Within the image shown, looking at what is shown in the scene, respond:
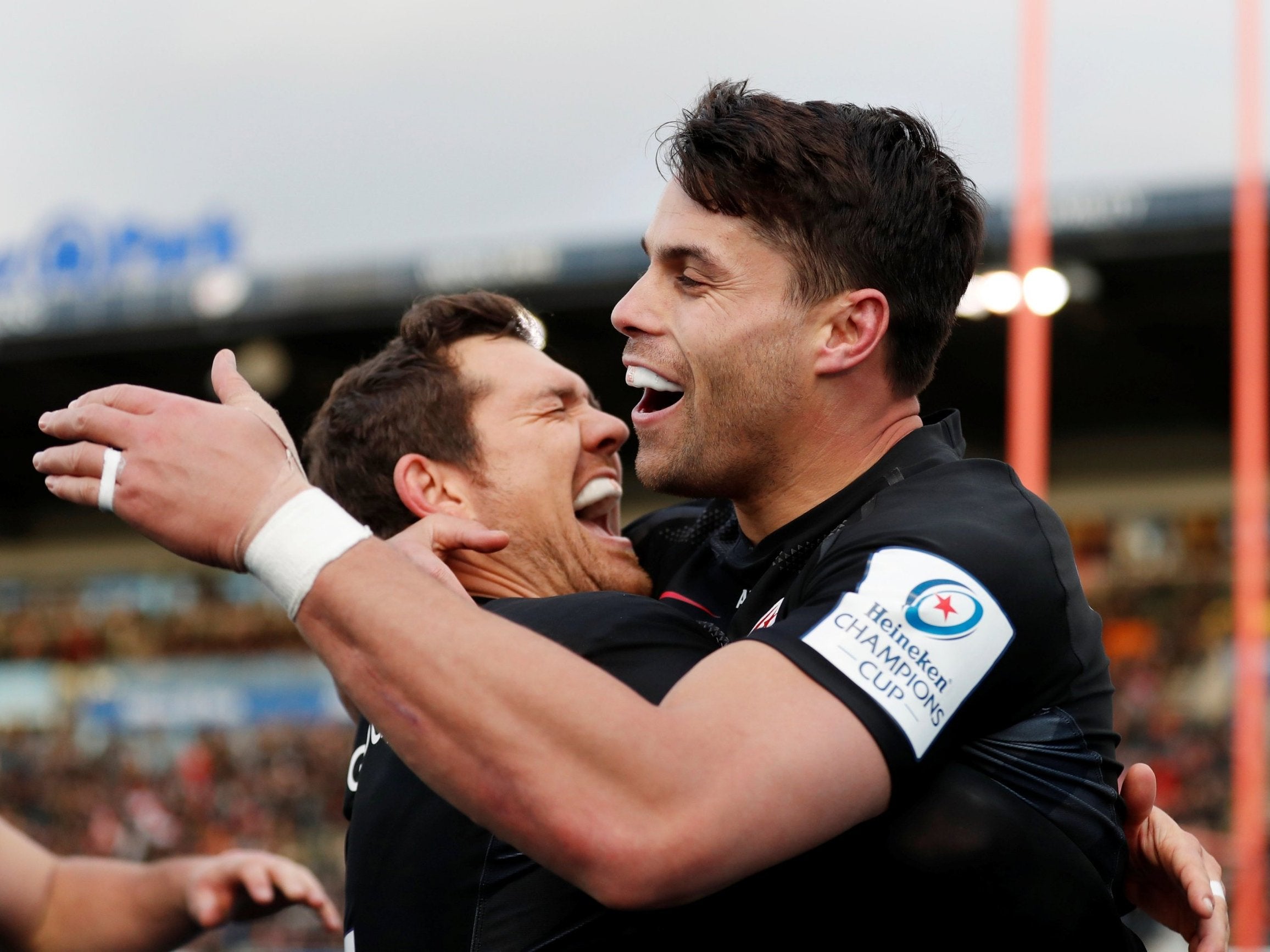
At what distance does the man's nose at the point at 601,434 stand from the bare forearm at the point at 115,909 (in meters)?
1.39

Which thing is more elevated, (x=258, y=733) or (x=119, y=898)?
(x=119, y=898)

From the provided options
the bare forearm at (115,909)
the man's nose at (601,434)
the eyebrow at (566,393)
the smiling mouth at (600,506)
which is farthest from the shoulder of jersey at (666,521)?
the bare forearm at (115,909)

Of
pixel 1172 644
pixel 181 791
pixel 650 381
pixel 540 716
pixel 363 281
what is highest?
pixel 650 381

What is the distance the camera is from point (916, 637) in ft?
5.89

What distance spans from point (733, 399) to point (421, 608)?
896 millimetres

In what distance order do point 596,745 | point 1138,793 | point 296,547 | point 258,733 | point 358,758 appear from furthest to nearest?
point 258,733 < point 358,758 < point 1138,793 < point 296,547 < point 596,745

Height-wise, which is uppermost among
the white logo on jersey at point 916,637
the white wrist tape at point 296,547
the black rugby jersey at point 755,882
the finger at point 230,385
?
the finger at point 230,385

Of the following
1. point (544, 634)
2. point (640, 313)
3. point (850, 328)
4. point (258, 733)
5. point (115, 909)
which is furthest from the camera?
point (258, 733)

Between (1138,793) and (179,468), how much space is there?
157cm

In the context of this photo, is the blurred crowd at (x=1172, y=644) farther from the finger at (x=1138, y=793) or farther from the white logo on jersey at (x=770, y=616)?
the white logo on jersey at (x=770, y=616)

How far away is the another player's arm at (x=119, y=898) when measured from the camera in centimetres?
323

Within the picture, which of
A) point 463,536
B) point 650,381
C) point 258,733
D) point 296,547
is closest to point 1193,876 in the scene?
point 650,381

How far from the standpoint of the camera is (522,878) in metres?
2.13

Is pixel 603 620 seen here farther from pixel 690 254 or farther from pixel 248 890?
pixel 248 890
